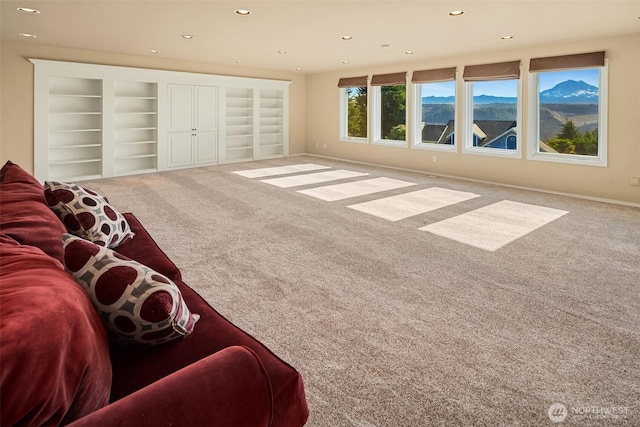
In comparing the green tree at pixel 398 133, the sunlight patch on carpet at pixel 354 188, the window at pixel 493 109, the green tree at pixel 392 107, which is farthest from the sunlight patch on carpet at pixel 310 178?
the window at pixel 493 109

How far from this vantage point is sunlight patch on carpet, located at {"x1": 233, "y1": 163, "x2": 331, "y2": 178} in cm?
835

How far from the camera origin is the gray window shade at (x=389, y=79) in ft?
28.6

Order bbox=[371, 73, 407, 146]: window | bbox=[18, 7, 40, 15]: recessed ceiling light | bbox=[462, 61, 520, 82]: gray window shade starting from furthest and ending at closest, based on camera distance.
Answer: bbox=[371, 73, 407, 146]: window
bbox=[462, 61, 520, 82]: gray window shade
bbox=[18, 7, 40, 15]: recessed ceiling light

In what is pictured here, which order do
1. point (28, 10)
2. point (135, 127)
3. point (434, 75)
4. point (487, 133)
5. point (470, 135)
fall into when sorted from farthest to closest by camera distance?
point (135, 127), point (434, 75), point (470, 135), point (487, 133), point (28, 10)

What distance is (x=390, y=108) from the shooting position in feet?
31.3

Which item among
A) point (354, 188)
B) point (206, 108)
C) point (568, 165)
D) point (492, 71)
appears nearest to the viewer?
point (568, 165)

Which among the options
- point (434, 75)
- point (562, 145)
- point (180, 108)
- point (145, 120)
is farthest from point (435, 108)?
point (145, 120)

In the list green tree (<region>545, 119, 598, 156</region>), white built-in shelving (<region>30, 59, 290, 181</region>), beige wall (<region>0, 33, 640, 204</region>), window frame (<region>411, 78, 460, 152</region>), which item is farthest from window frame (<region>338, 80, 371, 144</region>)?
green tree (<region>545, 119, 598, 156</region>)

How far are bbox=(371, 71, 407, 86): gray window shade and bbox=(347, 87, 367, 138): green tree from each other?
2.40 feet

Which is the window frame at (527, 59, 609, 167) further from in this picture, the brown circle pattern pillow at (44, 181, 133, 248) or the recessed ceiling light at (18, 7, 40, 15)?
the recessed ceiling light at (18, 7, 40, 15)

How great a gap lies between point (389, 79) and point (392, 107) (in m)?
0.70

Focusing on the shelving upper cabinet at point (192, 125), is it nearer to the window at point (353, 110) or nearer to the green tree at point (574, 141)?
the window at point (353, 110)

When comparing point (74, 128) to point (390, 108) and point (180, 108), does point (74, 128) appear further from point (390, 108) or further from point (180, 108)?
point (390, 108)

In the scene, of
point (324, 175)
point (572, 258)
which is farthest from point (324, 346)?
point (324, 175)
